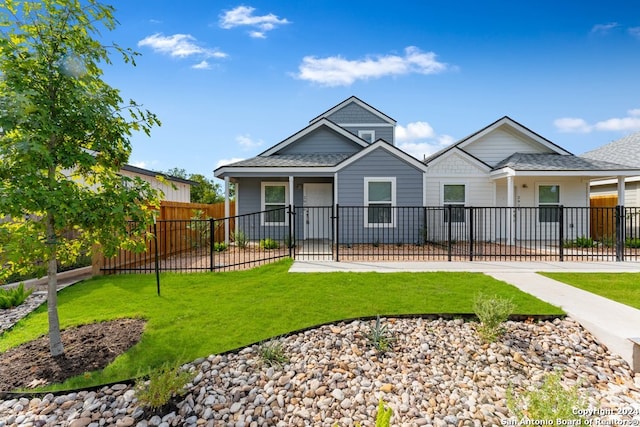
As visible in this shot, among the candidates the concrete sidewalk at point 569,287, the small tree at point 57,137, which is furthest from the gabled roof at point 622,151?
the small tree at point 57,137

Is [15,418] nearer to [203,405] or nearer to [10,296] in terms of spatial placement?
[203,405]

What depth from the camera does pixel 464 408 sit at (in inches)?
120

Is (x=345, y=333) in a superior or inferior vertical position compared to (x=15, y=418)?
superior

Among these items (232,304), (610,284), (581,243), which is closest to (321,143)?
(232,304)

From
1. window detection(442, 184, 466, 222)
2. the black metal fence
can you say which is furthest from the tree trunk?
window detection(442, 184, 466, 222)

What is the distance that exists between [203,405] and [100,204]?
254cm

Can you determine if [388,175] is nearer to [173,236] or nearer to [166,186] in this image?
[173,236]

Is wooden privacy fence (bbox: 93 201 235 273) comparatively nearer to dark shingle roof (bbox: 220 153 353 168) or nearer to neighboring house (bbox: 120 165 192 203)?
neighboring house (bbox: 120 165 192 203)

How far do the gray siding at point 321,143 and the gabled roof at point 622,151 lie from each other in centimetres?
1393

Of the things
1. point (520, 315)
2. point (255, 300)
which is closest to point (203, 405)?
point (255, 300)

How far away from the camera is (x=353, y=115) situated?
17984 millimetres

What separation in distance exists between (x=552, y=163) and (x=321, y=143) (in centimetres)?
963

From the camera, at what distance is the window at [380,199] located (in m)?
11.9

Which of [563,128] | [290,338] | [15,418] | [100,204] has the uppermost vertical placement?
[563,128]
